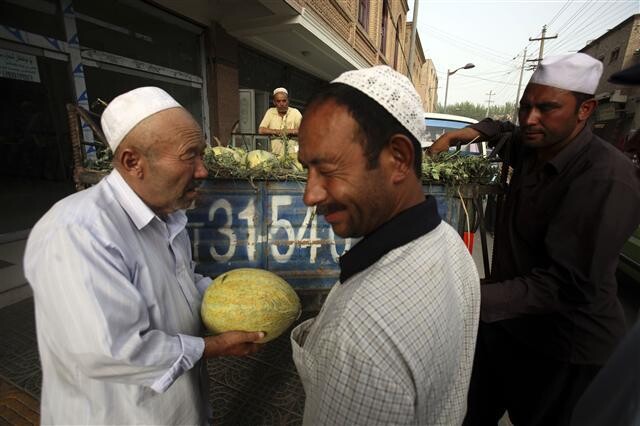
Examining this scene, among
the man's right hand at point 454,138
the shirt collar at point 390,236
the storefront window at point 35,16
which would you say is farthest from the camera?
the storefront window at point 35,16

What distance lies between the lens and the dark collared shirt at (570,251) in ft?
4.85

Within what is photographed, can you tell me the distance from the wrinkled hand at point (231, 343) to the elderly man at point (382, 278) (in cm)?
57

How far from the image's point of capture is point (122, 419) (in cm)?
127

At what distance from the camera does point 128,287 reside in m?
1.18

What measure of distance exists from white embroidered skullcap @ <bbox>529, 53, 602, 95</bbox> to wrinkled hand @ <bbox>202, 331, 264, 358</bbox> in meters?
1.88

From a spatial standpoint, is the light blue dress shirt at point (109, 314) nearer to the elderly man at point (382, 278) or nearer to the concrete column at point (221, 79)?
the elderly man at point (382, 278)

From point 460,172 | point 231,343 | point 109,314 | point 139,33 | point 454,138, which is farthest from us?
point 139,33

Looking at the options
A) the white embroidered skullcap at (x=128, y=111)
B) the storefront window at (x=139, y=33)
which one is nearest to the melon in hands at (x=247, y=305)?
the white embroidered skullcap at (x=128, y=111)

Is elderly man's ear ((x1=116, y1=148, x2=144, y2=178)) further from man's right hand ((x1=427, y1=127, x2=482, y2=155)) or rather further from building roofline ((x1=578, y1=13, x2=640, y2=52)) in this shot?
building roofline ((x1=578, y1=13, x2=640, y2=52))

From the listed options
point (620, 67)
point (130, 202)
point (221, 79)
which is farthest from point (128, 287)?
point (620, 67)

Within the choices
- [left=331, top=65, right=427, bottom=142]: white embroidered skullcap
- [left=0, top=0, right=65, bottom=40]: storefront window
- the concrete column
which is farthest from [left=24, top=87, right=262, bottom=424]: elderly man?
the concrete column

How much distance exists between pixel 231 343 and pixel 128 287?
52cm

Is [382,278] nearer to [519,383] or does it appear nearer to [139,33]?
[519,383]

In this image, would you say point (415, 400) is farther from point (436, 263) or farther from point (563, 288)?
point (563, 288)
